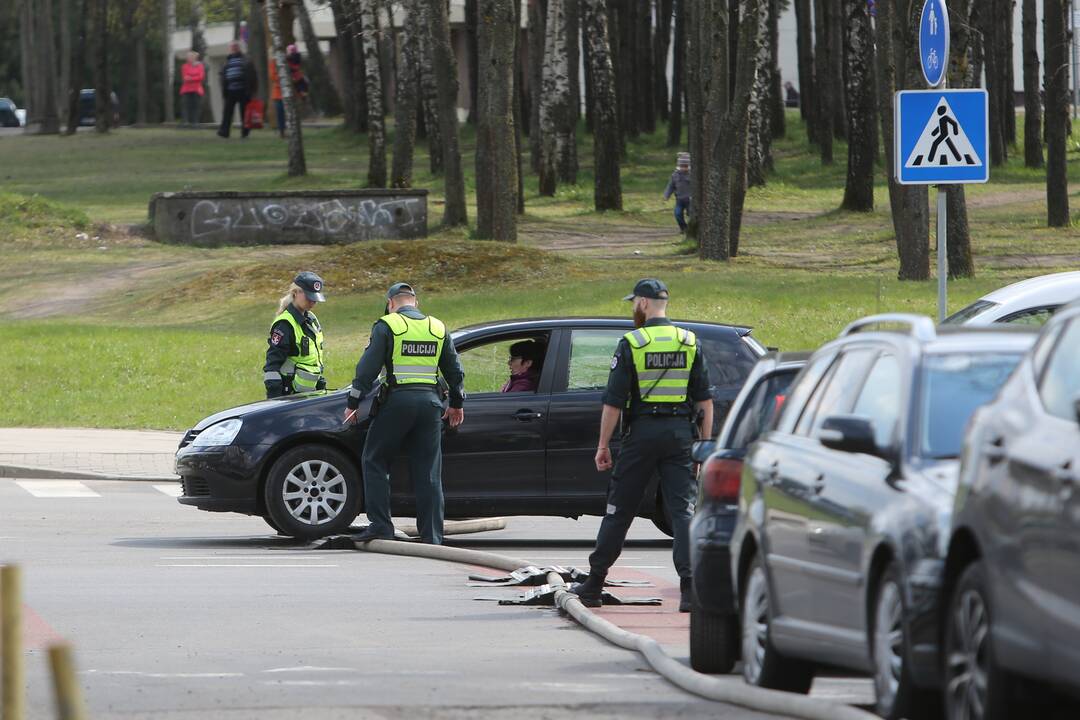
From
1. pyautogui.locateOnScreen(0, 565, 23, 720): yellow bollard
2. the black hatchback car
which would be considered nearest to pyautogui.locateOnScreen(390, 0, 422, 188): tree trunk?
the black hatchback car

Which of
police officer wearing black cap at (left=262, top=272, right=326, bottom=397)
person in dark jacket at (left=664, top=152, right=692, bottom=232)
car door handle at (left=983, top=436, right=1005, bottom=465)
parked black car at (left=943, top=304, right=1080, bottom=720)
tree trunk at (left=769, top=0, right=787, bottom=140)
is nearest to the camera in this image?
parked black car at (left=943, top=304, right=1080, bottom=720)

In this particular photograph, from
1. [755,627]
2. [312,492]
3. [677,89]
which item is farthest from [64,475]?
[677,89]

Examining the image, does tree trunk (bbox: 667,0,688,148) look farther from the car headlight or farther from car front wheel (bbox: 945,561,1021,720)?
car front wheel (bbox: 945,561,1021,720)

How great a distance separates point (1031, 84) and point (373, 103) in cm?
1667

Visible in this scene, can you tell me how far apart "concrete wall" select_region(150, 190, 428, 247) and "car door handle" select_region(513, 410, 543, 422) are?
2316 centimetres

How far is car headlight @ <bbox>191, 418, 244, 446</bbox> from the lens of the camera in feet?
47.8

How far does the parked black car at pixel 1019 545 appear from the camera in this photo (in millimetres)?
5438

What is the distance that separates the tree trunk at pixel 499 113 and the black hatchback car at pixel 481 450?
1851cm

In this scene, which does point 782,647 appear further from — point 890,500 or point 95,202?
point 95,202

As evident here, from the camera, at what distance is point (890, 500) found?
671 centimetres

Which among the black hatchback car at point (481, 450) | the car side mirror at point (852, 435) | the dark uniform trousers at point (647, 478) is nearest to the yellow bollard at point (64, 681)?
the car side mirror at point (852, 435)

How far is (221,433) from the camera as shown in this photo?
14625 millimetres

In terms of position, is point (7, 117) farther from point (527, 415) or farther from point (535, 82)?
point (527, 415)

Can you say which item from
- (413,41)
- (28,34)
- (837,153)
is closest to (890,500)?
(413,41)
